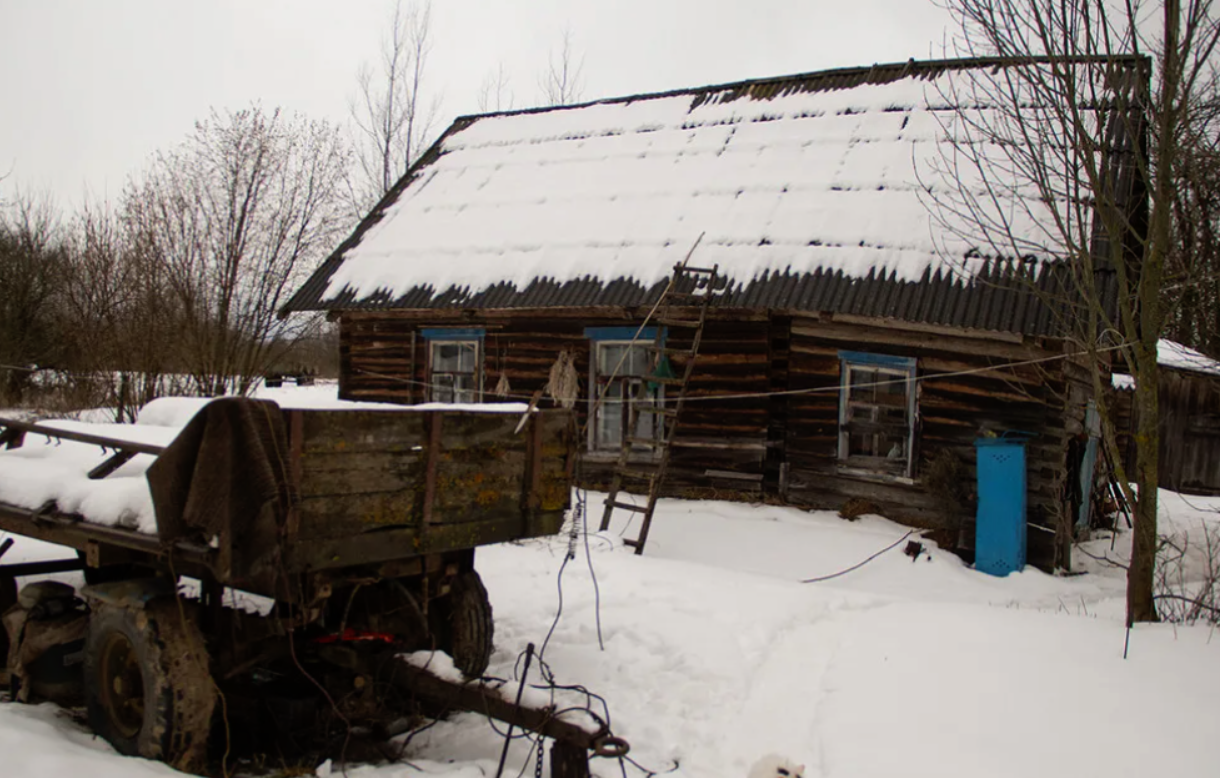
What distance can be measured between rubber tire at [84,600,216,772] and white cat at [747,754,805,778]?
240 cm

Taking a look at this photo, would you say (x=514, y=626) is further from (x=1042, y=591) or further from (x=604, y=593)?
→ (x=1042, y=591)

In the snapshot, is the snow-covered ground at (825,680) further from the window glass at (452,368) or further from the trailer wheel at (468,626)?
Answer: the window glass at (452,368)

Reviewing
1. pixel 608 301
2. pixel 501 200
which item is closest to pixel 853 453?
pixel 608 301

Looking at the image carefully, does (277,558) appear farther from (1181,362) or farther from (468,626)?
(1181,362)

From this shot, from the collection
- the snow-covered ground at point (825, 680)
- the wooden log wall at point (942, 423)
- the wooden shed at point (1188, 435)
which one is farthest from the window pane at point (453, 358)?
the wooden shed at point (1188, 435)

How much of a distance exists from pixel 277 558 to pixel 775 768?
2.32 meters

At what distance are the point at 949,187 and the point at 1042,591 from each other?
443 centimetres

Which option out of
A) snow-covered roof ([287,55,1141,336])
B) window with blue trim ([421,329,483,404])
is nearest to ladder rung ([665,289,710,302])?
snow-covered roof ([287,55,1141,336])

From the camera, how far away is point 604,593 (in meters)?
6.61

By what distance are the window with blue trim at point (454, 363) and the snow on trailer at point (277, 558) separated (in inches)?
302

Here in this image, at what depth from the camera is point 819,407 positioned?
10.3m

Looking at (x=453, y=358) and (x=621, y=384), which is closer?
(x=621, y=384)

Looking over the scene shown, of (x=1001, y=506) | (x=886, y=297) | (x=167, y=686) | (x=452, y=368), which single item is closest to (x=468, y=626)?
(x=167, y=686)

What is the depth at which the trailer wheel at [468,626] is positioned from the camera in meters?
4.76
